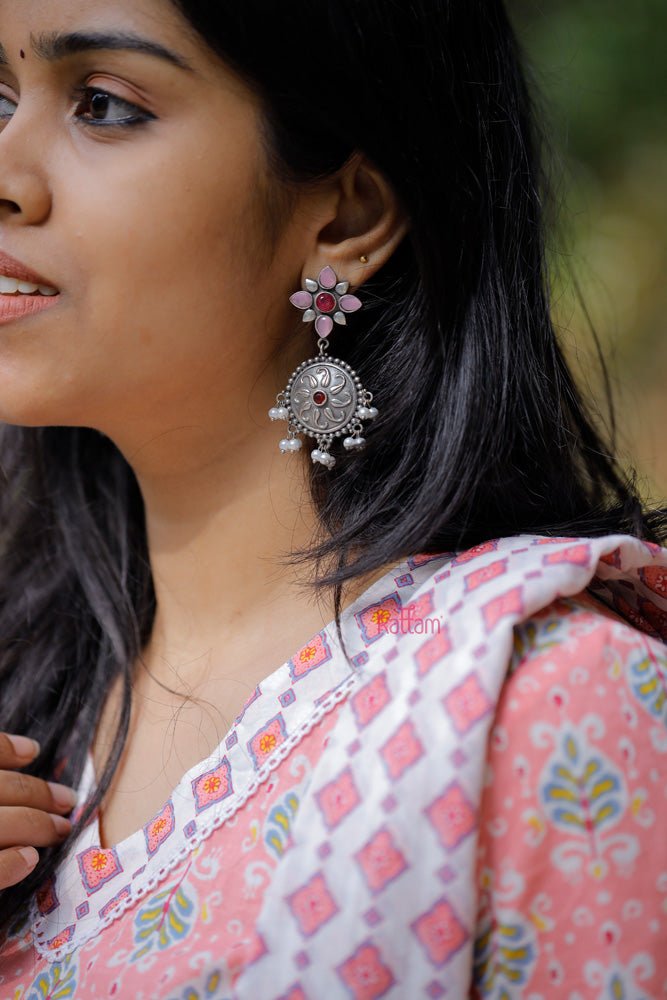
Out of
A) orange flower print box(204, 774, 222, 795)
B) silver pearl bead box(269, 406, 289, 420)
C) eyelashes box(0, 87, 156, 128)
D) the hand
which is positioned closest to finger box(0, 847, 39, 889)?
the hand

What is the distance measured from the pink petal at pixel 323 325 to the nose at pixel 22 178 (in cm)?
36

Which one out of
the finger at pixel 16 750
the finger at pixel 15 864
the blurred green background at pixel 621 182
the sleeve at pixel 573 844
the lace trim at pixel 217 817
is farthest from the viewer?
the blurred green background at pixel 621 182

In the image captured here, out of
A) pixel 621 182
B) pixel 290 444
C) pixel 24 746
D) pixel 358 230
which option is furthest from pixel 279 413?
pixel 621 182

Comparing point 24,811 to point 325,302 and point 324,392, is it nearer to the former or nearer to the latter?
point 324,392

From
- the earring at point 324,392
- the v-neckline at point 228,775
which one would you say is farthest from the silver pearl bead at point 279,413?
the v-neckline at point 228,775

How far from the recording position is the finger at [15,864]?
A: 52.9 inches

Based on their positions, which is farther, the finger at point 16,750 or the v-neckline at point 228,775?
the finger at point 16,750

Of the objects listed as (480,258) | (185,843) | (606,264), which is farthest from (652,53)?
(185,843)

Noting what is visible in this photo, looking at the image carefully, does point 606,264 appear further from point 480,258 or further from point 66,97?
point 66,97

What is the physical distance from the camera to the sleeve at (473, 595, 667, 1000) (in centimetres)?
101

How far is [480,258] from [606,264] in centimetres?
235

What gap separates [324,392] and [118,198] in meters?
0.35

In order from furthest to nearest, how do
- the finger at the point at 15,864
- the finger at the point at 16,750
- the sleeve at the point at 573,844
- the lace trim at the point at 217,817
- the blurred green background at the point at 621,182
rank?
the blurred green background at the point at 621,182
the finger at the point at 16,750
the finger at the point at 15,864
the lace trim at the point at 217,817
the sleeve at the point at 573,844

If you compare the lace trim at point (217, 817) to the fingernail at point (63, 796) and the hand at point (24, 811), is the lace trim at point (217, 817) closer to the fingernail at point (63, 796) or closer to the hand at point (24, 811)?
the hand at point (24, 811)
